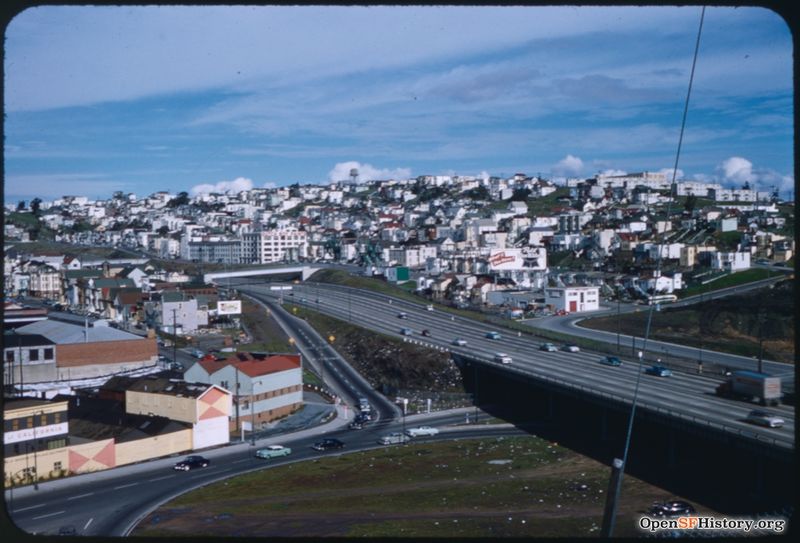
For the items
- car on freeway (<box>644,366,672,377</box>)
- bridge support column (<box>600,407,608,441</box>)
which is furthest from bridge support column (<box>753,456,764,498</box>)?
car on freeway (<box>644,366,672,377</box>)

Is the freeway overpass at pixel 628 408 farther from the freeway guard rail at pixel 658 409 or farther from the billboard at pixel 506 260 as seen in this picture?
the billboard at pixel 506 260

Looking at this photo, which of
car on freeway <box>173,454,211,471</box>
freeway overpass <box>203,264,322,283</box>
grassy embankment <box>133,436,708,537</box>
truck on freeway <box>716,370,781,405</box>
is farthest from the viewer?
freeway overpass <box>203,264,322,283</box>

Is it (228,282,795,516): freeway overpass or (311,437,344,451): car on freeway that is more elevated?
(228,282,795,516): freeway overpass

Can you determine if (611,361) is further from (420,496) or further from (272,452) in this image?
(420,496)

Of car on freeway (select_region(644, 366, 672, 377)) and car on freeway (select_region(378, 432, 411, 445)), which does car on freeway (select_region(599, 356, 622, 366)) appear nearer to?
car on freeway (select_region(644, 366, 672, 377))

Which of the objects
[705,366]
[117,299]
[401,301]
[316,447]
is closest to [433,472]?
[316,447]

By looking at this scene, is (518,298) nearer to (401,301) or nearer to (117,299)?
(401,301)

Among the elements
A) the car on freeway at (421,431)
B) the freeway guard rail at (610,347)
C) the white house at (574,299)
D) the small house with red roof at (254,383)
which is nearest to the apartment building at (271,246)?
the freeway guard rail at (610,347)
